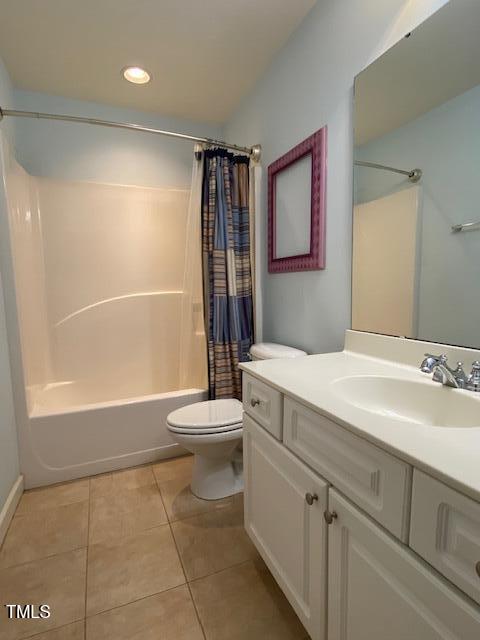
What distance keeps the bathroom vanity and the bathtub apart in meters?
0.93

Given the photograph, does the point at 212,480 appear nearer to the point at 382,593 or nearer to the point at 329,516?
the point at 329,516

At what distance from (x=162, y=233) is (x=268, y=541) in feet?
7.29

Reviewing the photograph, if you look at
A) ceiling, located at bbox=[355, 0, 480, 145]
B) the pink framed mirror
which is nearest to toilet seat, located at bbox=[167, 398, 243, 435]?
the pink framed mirror

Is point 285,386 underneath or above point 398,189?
underneath

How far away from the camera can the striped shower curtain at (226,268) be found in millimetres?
1936

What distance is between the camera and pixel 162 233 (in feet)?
→ 8.57

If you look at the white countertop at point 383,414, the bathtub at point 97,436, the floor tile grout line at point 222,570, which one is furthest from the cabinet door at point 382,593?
the bathtub at point 97,436

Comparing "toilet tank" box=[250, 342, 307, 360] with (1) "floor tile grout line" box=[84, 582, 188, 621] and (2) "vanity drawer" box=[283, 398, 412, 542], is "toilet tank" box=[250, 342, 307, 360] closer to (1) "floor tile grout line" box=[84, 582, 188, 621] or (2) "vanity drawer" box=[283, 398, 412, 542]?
(2) "vanity drawer" box=[283, 398, 412, 542]

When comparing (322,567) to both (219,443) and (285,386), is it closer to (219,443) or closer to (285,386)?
(285,386)

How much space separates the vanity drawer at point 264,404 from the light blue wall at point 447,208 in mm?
567

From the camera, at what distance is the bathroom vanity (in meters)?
0.52

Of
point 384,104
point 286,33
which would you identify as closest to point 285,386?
point 384,104

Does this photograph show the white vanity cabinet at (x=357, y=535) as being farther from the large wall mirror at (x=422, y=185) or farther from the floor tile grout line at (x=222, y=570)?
the large wall mirror at (x=422, y=185)

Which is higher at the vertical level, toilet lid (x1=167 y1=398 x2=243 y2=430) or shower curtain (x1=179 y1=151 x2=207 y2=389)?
shower curtain (x1=179 y1=151 x2=207 y2=389)
